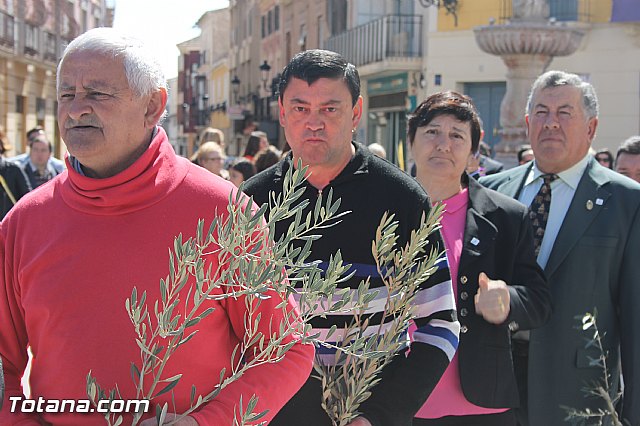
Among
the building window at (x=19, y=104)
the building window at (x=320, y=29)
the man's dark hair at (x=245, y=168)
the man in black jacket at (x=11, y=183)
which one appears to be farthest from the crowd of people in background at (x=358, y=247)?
the building window at (x=19, y=104)

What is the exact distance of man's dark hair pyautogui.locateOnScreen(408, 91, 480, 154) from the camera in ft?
12.7

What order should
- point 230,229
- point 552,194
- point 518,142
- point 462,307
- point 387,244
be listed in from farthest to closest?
point 518,142, point 552,194, point 462,307, point 387,244, point 230,229

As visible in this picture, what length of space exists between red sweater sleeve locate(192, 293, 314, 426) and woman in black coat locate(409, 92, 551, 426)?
1.33 m

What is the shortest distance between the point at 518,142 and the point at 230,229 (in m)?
11.5

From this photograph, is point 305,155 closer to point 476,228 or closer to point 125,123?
point 125,123

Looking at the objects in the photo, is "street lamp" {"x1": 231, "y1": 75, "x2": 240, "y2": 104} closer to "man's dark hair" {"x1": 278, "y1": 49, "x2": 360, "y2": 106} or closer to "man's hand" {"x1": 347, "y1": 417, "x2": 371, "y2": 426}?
"man's dark hair" {"x1": 278, "y1": 49, "x2": 360, "y2": 106}

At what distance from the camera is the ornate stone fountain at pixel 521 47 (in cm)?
1276

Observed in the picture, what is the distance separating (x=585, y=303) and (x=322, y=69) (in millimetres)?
1699

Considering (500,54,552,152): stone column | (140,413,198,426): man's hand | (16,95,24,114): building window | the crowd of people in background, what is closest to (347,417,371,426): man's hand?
the crowd of people in background

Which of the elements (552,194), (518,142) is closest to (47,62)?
(518,142)

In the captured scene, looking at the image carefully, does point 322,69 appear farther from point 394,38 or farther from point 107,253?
point 394,38

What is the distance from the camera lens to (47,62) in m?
33.5

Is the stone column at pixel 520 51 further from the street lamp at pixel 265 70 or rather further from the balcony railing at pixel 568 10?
the street lamp at pixel 265 70

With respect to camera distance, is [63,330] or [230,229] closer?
[230,229]
